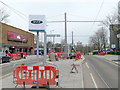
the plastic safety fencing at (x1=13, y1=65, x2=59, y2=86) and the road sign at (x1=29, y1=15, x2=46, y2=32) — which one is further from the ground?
the road sign at (x1=29, y1=15, x2=46, y2=32)

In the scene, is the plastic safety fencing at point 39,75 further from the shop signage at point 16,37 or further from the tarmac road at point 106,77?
the shop signage at point 16,37

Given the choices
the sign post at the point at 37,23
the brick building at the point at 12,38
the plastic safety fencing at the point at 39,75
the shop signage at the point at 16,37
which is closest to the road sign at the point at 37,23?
the sign post at the point at 37,23

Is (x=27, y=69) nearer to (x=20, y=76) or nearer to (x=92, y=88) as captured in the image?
(x=20, y=76)

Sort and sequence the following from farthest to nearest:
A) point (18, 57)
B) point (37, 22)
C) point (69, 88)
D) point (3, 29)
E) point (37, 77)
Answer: point (3, 29) < point (18, 57) < point (37, 22) < point (69, 88) < point (37, 77)

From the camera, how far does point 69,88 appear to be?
7566 millimetres

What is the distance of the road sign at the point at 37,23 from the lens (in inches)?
369

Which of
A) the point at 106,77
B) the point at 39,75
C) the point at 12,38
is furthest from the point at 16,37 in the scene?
the point at 39,75

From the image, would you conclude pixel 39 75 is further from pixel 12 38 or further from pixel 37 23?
pixel 12 38

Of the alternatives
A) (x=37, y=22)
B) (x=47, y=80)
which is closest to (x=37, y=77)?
(x=47, y=80)

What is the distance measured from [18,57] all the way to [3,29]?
11.9 metres

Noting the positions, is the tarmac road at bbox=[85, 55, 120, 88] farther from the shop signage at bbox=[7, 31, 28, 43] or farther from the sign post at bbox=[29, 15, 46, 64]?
the shop signage at bbox=[7, 31, 28, 43]

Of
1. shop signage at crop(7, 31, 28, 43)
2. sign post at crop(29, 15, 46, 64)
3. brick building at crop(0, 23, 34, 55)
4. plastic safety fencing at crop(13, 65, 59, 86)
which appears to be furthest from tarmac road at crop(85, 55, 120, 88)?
shop signage at crop(7, 31, 28, 43)

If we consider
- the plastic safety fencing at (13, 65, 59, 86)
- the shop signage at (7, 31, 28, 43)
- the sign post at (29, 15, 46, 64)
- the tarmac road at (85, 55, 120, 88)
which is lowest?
the tarmac road at (85, 55, 120, 88)

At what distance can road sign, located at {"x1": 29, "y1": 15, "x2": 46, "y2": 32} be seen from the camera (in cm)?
938
